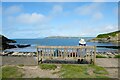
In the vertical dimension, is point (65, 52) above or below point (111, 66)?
above

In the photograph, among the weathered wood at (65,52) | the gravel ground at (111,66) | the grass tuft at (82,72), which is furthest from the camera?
the weathered wood at (65,52)

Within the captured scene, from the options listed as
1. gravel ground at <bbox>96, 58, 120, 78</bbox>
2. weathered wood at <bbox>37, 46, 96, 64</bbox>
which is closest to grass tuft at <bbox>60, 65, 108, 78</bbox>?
gravel ground at <bbox>96, 58, 120, 78</bbox>

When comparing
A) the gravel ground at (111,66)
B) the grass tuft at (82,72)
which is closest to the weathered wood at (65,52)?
the gravel ground at (111,66)

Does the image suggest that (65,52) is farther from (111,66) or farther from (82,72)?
(111,66)

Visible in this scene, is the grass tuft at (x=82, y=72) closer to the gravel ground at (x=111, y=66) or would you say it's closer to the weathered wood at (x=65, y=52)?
the gravel ground at (x=111, y=66)

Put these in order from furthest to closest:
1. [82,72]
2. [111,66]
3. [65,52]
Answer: [65,52]
[111,66]
[82,72]

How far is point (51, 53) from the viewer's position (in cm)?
1223

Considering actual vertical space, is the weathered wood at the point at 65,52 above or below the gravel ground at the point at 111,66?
above

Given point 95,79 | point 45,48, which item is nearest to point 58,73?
point 95,79

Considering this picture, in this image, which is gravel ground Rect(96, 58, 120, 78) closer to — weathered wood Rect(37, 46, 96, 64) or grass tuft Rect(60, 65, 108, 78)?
grass tuft Rect(60, 65, 108, 78)

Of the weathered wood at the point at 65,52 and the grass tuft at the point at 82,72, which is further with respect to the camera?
the weathered wood at the point at 65,52

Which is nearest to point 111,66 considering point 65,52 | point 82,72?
point 82,72

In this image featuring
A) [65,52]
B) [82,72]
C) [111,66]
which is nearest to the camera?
[82,72]

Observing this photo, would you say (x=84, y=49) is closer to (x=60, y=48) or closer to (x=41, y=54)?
(x=60, y=48)
